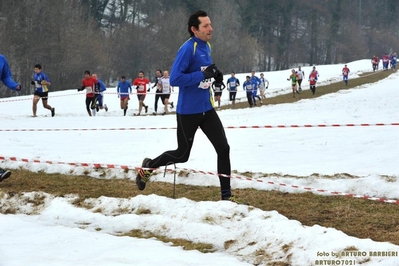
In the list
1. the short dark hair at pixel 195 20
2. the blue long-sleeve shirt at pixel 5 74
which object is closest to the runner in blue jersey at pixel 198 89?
the short dark hair at pixel 195 20

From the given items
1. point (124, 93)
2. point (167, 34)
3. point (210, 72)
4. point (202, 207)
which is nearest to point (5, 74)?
point (210, 72)

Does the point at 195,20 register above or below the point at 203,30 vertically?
above

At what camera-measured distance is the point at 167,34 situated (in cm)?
6375

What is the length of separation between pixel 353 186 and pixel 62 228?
11.3ft

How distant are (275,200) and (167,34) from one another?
58909mm

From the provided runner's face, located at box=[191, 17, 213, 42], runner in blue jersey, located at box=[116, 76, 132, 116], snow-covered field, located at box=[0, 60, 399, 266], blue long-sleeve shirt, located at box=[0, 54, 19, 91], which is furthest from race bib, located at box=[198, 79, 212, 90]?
runner in blue jersey, located at box=[116, 76, 132, 116]

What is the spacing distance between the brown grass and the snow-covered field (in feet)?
0.86

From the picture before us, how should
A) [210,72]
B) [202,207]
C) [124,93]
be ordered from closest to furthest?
1. [202,207]
2. [210,72]
3. [124,93]

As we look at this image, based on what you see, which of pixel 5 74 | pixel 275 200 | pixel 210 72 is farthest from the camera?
pixel 5 74

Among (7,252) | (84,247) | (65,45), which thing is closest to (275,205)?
(84,247)

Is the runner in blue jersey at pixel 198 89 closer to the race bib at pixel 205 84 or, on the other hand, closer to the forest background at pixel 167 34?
the race bib at pixel 205 84

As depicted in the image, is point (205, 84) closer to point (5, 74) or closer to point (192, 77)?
point (192, 77)

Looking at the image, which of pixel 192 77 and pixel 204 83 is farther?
pixel 204 83

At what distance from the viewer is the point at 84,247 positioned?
4.71 m
